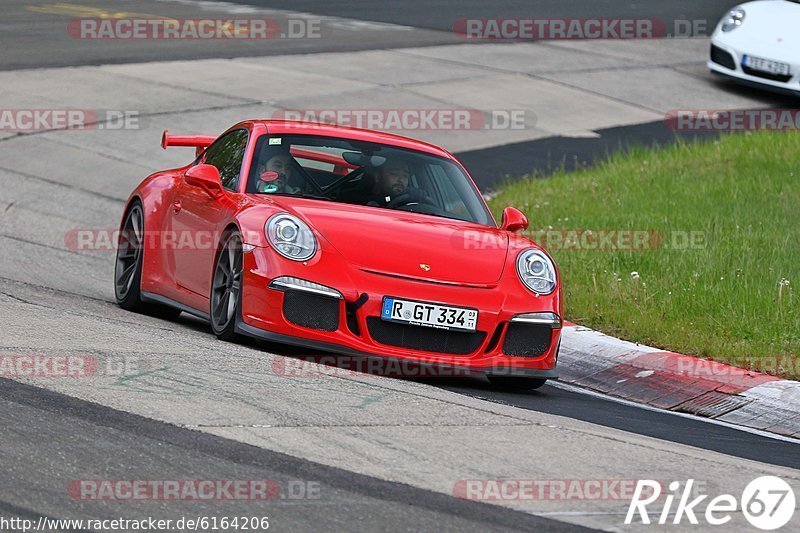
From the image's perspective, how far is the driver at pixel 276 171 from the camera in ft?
27.3

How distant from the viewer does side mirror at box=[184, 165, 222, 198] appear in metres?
8.27

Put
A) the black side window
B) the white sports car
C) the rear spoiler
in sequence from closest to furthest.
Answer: the black side window < the rear spoiler < the white sports car

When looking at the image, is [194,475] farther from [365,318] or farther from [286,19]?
[286,19]

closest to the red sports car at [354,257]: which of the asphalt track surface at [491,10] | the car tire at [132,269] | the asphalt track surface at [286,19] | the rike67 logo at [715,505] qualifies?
the car tire at [132,269]

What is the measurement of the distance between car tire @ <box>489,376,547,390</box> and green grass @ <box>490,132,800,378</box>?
1277 millimetres

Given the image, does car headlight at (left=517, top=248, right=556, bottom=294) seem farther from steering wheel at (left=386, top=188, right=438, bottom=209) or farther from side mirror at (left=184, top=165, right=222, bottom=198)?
side mirror at (left=184, top=165, right=222, bottom=198)

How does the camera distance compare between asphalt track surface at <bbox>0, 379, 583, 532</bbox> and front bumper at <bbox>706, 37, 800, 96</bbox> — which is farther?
front bumper at <bbox>706, 37, 800, 96</bbox>

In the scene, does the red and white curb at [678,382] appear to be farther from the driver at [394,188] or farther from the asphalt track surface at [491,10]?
the asphalt track surface at [491,10]

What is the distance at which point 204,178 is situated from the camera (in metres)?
8.27

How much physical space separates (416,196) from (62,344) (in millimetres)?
2522

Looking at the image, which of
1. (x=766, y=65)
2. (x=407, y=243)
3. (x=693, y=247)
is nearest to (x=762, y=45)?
(x=766, y=65)

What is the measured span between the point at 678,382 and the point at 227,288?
2.56 m

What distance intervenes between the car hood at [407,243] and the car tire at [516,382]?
0.57 meters

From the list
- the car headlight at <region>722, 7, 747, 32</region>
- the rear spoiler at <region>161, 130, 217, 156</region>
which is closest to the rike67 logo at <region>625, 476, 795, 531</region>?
the rear spoiler at <region>161, 130, 217, 156</region>
